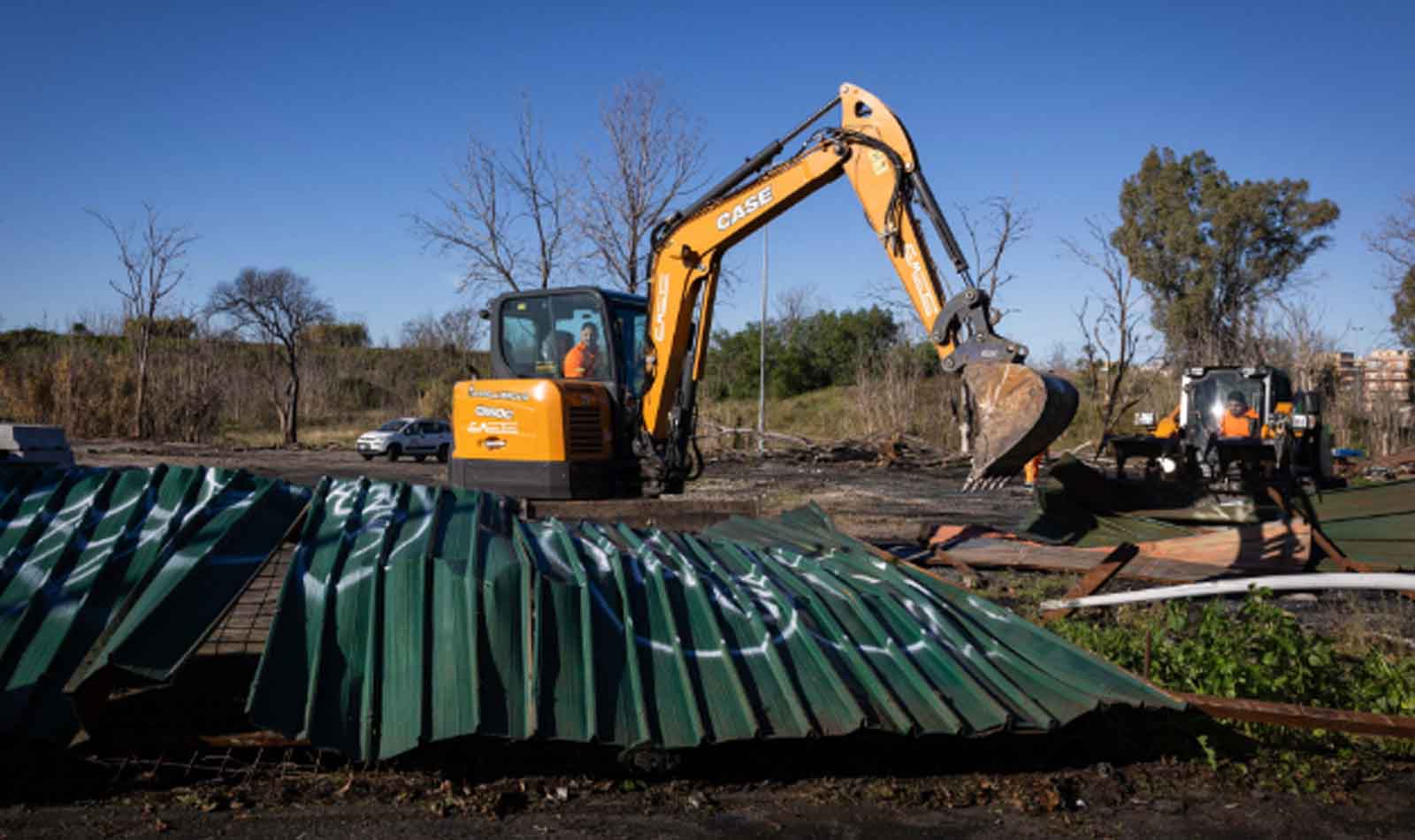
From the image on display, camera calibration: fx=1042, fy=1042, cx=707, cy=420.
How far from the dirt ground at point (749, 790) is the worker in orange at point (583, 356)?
17.4ft

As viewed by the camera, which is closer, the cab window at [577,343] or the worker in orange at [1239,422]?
the cab window at [577,343]

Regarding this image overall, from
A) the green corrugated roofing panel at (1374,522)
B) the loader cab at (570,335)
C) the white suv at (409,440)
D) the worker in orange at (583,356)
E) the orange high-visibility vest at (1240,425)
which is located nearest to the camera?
the green corrugated roofing panel at (1374,522)

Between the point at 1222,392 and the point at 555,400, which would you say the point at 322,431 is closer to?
the point at 1222,392

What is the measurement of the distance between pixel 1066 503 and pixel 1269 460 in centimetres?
847

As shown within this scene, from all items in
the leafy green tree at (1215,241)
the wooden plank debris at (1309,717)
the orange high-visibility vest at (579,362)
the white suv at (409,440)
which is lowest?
the wooden plank debris at (1309,717)

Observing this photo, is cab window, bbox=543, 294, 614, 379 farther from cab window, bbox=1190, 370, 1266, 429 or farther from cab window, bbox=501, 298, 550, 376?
cab window, bbox=1190, 370, 1266, 429

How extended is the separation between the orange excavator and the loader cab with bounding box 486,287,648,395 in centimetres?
1

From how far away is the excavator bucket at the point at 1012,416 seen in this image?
6711 millimetres

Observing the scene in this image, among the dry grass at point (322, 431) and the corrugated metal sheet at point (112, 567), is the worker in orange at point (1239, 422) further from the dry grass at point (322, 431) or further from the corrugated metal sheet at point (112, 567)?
the dry grass at point (322, 431)

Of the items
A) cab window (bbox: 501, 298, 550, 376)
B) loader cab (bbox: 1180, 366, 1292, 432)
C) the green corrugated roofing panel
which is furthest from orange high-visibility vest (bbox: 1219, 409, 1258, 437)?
cab window (bbox: 501, 298, 550, 376)

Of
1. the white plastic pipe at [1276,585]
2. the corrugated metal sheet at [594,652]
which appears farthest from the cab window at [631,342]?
the white plastic pipe at [1276,585]

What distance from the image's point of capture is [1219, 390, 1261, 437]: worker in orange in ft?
58.3

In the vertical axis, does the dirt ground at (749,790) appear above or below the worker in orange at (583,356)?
below

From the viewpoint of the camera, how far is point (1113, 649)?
20.6 feet
